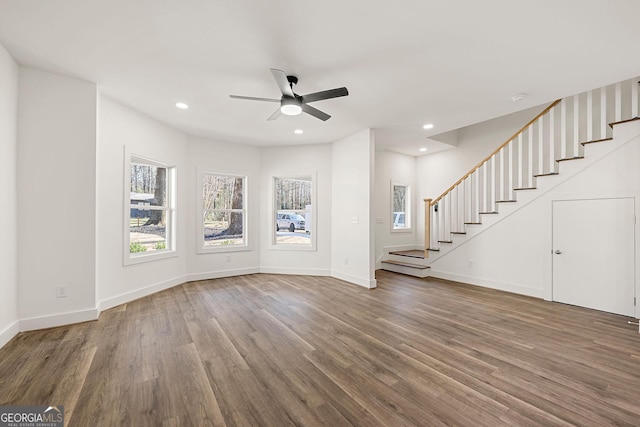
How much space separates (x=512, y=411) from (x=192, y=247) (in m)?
5.24

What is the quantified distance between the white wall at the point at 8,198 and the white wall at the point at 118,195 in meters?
0.75

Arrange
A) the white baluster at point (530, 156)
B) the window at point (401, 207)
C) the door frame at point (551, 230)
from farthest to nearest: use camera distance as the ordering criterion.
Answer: the window at point (401, 207), the white baluster at point (530, 156), the door frame at point (551, 230)

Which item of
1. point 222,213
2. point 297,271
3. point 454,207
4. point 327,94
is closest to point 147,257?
point 222,213

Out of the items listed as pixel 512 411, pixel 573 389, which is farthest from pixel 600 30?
pixel 512 411

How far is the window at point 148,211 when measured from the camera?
425 centimetres

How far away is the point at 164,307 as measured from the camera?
150 inches

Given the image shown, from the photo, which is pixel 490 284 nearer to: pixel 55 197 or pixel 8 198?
pixel 55 197

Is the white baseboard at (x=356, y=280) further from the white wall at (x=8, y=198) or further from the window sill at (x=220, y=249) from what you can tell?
the white wall at (x=8, y=198)

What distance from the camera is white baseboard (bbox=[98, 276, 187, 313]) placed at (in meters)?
3.70

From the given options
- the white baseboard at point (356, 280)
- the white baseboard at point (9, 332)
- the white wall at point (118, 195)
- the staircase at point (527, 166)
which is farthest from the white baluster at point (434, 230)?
the white baseboard at point (9, 332)

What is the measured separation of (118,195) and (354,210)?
383 cm

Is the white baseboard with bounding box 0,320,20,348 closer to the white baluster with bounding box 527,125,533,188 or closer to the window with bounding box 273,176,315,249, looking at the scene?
the window with bounding box 273,176,315,249

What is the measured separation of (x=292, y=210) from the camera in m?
6.11

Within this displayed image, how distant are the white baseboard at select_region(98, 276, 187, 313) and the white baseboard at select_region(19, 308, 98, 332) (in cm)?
27
